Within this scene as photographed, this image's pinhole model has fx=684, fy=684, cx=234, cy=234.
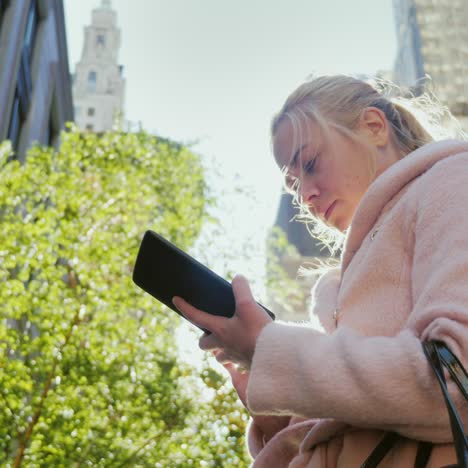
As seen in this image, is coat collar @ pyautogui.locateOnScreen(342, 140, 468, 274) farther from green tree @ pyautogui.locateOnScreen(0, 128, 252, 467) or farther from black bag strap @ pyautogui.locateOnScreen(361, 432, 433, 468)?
green tree @ pyautogui.locateOnScreen(0, 128, 252, 467)

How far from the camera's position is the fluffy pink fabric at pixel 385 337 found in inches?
60.5

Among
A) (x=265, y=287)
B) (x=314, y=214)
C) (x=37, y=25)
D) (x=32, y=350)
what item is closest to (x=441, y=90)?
(x=37, y=25)

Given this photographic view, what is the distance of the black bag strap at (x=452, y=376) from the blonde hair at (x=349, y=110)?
1005mm

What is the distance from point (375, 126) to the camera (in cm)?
237

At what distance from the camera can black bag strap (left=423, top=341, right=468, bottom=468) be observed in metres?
1.33

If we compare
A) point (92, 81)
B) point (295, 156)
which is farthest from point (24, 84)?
point (92, 81)

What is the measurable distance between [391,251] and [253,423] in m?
0.87

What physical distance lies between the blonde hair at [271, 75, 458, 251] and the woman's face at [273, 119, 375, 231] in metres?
0.03

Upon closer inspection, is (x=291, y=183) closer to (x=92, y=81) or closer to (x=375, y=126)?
(x=375, y=126)

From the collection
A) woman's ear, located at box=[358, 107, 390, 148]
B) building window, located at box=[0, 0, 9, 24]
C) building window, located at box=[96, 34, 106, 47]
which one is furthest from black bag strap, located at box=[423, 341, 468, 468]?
building window, located at box=[96, 34, 106, 47]

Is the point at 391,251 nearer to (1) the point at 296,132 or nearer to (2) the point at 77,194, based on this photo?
(1) the point at 296,132

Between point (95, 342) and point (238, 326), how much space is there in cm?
696

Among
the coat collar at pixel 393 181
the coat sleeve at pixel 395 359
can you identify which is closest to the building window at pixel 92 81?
the coat collar at pixel 393 181

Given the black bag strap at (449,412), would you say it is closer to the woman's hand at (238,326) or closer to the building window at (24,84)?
the woman's hand at (238,326)
